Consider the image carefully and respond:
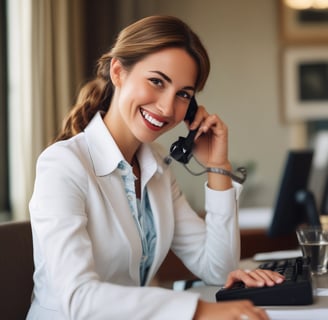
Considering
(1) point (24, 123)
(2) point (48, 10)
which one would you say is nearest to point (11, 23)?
(2) point (48, 10)

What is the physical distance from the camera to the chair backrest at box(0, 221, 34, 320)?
148 centimetres

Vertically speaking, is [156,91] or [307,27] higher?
[307,27]

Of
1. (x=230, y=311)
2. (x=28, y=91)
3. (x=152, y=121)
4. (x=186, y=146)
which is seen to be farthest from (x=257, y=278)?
(x=28, y=91)

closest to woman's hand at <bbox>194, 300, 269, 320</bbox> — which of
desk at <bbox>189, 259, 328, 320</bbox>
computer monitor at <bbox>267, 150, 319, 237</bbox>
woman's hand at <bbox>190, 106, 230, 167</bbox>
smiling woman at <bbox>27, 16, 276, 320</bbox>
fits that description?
smiling woman at <bbox>27, 16, 276, 320</bbox>

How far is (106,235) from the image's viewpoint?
1.47 m

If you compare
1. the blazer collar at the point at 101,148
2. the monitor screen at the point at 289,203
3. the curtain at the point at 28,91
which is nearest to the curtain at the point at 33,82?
the curtain at the point at 28,91

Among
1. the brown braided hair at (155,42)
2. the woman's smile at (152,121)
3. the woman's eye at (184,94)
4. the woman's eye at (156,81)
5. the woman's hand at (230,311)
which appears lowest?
the woman's hand at (230,311)

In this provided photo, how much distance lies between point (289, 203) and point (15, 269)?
48.8 inches

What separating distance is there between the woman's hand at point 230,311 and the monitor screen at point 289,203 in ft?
4.53

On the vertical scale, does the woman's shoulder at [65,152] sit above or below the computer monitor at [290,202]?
above

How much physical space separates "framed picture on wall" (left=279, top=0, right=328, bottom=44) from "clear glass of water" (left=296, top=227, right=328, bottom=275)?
3.70 m

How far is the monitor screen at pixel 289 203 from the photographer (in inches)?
96.5

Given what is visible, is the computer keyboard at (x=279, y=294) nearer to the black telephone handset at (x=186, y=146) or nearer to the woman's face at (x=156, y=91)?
the woman's face at (x=156, y=91)

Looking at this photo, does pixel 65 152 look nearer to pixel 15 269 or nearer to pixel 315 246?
pixel 15 269
